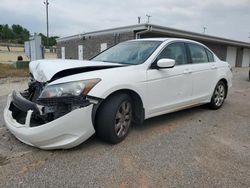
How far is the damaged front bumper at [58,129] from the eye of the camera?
294 centimetres

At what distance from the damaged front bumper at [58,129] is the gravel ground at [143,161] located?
0.19m

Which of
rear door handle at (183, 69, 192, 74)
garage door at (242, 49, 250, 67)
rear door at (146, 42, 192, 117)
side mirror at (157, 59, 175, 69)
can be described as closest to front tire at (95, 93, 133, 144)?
rear door at (146, 42, 192, 117)

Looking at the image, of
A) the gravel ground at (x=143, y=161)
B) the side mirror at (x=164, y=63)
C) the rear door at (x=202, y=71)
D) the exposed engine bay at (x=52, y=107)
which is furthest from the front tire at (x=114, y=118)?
the rear door at (x=202, y=71)

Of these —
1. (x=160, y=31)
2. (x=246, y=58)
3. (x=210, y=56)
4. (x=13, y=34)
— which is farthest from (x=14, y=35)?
(x=210, y=56)

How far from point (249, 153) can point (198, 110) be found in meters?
2.25

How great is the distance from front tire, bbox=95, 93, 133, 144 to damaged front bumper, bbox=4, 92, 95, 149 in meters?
0.17

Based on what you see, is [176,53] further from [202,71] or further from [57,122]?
[57,122]

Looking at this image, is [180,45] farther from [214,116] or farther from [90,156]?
[90,156]

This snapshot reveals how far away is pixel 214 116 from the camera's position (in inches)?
203

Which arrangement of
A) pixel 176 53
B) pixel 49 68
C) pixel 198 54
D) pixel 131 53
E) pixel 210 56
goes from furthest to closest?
pixel 210 56, pixel 198 54, pixel 176 53, pixel 131 53, pixel 49 68

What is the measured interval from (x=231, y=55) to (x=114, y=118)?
27472 millimetres

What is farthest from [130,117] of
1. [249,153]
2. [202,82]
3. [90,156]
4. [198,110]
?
[198,110]

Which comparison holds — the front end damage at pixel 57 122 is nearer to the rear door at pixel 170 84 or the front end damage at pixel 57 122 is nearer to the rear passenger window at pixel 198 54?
the rear door at pixel 170 84

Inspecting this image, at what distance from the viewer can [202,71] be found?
4988 millimetres
